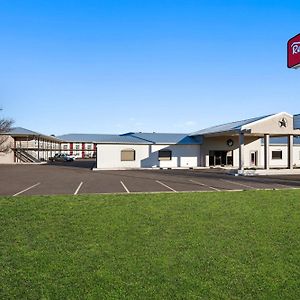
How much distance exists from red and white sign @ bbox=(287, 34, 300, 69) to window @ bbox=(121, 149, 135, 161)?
24.6 metres

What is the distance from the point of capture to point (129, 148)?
33406mm

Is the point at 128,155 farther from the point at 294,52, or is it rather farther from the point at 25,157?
the point at 294,52

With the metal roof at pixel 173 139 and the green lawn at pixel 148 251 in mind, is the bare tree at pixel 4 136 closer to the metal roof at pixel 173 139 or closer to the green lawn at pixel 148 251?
the metal roof at pixel 173 139

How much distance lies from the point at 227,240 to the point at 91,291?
11.0ft

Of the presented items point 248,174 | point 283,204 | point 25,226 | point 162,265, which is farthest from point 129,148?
point 162,265

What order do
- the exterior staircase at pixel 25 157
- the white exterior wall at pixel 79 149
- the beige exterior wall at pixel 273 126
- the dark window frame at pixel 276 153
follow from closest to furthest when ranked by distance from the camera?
1. the beige exterior wall at pixel 273 126
2. the dark window frame at pixel 276 153
3. the exterior staircase at pixel 25 157
4. the white exterior wall at pixel 79 149

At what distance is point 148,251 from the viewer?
5707 millimetres

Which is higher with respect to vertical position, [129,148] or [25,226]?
[129,148]

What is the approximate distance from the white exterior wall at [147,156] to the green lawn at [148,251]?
2259 cm

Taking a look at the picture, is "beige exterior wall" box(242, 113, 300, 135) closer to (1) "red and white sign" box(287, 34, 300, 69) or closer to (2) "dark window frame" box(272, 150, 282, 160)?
(2) "dark window frame" box(272, 150, 282, 160)

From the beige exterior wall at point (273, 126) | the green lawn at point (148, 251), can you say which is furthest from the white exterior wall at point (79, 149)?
the green lawn at point (148, 251)

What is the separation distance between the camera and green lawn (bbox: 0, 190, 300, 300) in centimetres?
421

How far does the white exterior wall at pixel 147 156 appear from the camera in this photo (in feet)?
107

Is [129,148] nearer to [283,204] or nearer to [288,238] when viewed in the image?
[283,204]
